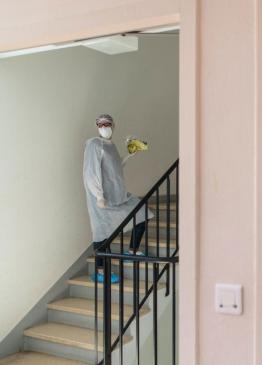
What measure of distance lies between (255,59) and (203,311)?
802 millimetres

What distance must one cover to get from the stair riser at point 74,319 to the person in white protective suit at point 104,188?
1.05ft

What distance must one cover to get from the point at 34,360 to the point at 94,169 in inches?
55.5

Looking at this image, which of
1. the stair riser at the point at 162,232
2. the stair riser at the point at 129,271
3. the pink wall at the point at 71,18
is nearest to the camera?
the pink wall at the point at 71,18

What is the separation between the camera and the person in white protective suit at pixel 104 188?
11.6ft

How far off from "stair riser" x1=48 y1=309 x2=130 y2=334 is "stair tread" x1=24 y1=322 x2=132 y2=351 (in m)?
0.04

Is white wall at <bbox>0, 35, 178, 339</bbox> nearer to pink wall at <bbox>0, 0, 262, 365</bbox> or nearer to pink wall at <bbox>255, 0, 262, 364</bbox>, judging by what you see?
pink wall at <bbox>0, 0, 262, 365</bbox>

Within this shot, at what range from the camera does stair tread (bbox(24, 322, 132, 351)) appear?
3.24 metres

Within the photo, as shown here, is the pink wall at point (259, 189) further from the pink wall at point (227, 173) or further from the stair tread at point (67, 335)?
the stair tread at point (67, 335)

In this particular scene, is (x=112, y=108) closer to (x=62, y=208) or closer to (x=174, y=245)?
(x=62, y=208)

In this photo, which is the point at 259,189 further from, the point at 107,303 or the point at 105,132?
the point at 105,132

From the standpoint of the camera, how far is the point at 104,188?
3.63 meters

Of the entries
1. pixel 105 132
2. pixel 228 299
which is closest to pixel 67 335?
pixel 105 132

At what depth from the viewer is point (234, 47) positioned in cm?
148

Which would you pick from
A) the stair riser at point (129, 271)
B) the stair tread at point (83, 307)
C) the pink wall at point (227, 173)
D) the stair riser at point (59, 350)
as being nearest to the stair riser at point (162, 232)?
the stair riser at point (129, 271)
